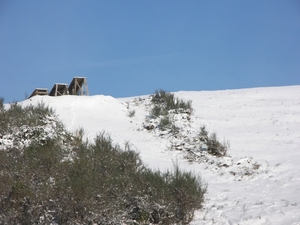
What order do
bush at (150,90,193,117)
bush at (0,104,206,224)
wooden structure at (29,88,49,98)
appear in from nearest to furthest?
bush at (0,104,206,224), bush at (150,90,193,117), wooden structure at (29,88,49,98)

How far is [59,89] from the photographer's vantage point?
19.0 m

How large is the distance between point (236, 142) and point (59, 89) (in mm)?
10550

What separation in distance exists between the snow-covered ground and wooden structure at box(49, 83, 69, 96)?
7.40 ft

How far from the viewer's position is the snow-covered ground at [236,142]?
23.6ft

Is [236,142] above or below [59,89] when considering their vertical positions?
below

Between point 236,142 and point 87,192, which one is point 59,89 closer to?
point 236,142

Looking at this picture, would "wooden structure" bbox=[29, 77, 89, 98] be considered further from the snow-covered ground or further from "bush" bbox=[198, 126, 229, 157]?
"bush" bbox=[198, 126, 229, 157]

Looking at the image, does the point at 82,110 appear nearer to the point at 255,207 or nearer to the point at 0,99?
Answer: the point at 0,99

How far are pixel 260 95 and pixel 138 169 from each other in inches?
564

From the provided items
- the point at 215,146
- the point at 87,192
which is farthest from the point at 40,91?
the point at 87,192

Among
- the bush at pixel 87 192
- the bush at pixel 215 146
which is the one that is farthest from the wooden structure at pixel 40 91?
the bush at pixel 87 192

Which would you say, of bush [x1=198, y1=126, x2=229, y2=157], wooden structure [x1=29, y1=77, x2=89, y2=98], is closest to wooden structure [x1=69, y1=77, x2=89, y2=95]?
wooden structure [x1=29, y1=77, x2=89, y2=98]

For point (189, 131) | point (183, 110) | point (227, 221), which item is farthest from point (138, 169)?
point (183, 110)

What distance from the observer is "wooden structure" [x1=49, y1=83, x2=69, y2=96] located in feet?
60.6
